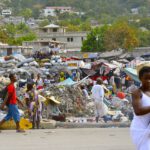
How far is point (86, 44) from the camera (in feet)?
273

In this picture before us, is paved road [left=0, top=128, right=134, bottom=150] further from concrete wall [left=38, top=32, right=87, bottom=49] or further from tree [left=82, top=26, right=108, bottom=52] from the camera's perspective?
concrete wall [left=38, top=32, right=87, bottom=49]

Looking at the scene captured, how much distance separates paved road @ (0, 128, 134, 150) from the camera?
10152mm

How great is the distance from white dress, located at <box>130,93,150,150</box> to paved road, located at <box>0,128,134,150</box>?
422 centimetres

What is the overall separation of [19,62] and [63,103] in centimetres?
2031

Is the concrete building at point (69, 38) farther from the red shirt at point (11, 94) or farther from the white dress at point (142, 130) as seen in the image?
the white dress at point (142, 130)

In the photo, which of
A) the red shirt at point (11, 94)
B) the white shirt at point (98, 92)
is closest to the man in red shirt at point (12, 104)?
the red shirt at point (11, 94)

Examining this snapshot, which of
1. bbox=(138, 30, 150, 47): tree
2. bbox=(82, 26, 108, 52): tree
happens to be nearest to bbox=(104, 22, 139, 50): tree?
bbox=(82, 26, 108, 52): tree

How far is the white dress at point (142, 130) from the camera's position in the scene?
18.9 feet

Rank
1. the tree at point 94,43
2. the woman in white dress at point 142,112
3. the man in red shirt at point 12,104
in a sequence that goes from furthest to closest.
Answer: the tree at point 94,43, the man in red shirt at point 12,104, the woman in white dress at point 142,112

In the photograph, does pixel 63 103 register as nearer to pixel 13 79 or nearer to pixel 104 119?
pixel 104 119

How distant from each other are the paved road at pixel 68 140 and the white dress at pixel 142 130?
13.8ft

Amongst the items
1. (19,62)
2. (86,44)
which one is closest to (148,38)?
(86,44)

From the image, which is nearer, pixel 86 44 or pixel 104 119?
pixel 104 119

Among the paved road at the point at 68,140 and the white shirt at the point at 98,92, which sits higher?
the white shirt at the point at 98,92
